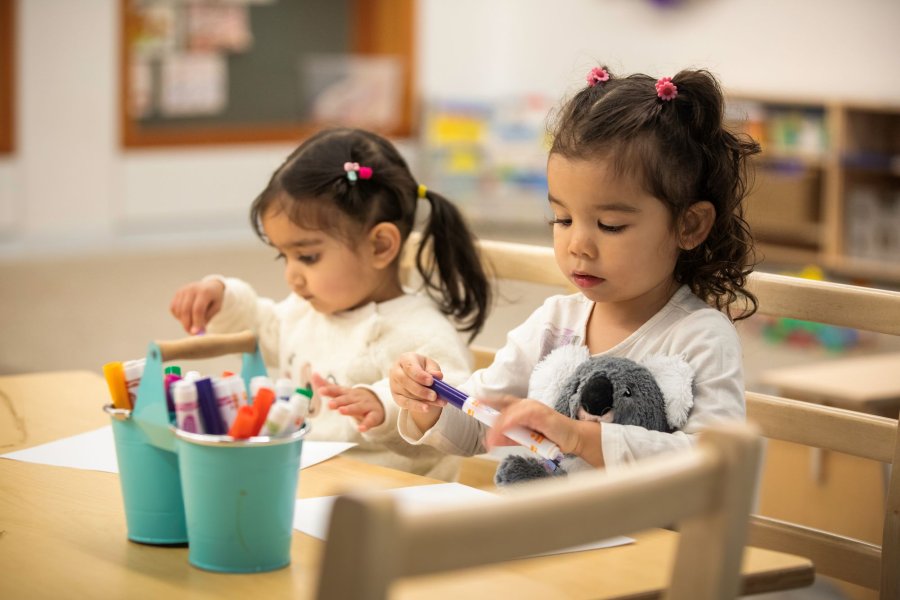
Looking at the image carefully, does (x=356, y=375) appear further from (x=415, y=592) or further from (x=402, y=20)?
(x=402, y=20)

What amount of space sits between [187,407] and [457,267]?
0.82 meters

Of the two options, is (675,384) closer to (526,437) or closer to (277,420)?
(526,437)

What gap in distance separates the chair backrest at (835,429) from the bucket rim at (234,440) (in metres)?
0.68

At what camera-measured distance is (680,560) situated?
2.56 ft

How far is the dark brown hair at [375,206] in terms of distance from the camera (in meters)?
1.71

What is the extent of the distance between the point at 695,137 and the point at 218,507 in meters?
0.71

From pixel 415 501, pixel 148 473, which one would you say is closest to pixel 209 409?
pixel 148 473

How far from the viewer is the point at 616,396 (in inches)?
51.2

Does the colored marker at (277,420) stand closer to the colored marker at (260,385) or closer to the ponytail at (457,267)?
the colored marker at (260,385)

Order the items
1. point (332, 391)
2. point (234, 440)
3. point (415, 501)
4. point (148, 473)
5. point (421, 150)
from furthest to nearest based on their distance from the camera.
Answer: point (421, 150)
point (332, 391)
point (415, 501)
point (148, 473)
point (234, 440)

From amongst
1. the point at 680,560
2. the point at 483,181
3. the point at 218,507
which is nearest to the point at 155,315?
the point at 483,181

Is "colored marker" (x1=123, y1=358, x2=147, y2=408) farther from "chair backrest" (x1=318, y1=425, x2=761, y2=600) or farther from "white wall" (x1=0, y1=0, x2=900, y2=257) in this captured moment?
"white wall" (x1=0, y1=0, x2=900, y2=257)

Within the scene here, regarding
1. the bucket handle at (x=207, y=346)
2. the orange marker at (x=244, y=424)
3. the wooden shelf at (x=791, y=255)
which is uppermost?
the orange marker at (x=244, y=424)

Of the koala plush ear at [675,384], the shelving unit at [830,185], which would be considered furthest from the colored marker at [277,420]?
the shelving unit at [830,185]
